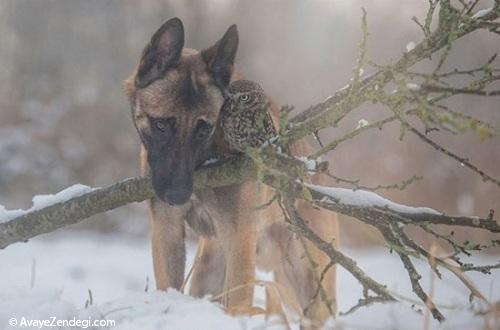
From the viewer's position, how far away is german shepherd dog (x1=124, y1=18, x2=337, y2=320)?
4.29 metres

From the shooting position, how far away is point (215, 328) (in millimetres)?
3260

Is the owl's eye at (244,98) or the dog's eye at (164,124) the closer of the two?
the owl's eye at (244,98)

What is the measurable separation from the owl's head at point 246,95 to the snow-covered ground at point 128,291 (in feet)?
3.33

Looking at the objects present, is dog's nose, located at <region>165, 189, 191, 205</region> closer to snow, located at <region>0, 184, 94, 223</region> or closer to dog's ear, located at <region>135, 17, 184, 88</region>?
snow, located at <region>0, 184, 94, 223</region>

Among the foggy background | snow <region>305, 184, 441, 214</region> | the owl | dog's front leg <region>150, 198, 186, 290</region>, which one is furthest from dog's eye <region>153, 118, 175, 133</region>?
the foggy background

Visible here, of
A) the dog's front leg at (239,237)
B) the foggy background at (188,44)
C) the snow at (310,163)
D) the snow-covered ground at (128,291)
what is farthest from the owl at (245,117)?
the foggy background at (188,44)

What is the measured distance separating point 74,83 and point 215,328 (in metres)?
13.8

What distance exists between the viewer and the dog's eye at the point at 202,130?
4.37 m

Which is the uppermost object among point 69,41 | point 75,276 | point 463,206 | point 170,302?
point 69,41

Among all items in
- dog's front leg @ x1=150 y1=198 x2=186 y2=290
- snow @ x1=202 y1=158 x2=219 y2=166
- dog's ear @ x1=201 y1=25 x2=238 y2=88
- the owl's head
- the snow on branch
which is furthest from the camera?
dog's front leg @ x1=150 y1=198 x2=186 y2=290

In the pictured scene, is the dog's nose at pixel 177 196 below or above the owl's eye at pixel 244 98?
below

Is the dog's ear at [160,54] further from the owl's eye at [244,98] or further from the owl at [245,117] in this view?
the owl's eye at [244,98]

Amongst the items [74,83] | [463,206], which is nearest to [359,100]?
[463,206]

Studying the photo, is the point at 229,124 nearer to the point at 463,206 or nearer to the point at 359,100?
the point at 359,100
